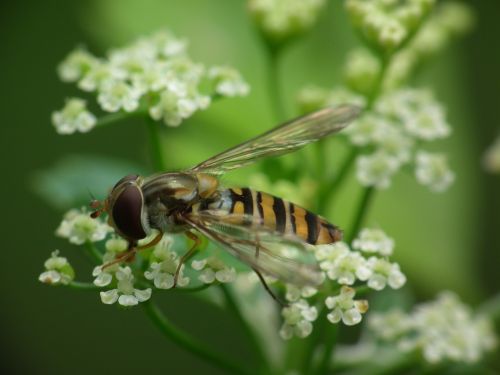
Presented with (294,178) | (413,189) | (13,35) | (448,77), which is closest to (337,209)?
(413,189)

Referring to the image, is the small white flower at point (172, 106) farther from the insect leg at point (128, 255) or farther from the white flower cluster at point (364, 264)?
the white flower cluster at point (364, 264)

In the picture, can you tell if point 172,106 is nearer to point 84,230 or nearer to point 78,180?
point 84,230

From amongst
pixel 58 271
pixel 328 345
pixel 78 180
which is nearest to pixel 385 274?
pixel 328 345

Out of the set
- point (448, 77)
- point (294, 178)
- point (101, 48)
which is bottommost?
point (294, 178)

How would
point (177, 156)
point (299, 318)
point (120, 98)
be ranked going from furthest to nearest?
point (177, 156) < point (120, 98) < point (299, 318)

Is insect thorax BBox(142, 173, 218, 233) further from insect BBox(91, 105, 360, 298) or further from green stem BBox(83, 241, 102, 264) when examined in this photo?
green stem BBox(83, 241, 102, 264)

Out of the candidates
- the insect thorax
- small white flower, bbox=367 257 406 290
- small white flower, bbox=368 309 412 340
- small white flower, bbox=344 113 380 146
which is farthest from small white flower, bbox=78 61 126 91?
small white flower, bbox=368 309 412 340

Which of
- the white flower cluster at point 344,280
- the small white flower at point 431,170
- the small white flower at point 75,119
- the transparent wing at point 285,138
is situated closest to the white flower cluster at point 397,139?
the small white flower at point 431,170

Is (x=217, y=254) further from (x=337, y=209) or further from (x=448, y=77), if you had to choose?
(x=448, y=77)
